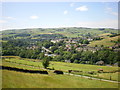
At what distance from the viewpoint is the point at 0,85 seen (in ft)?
61.9

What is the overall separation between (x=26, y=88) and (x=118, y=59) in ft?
149

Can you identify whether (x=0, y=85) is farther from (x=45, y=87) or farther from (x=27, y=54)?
(x=27, y=54)

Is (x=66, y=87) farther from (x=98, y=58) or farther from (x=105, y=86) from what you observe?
(x=98, y=58)

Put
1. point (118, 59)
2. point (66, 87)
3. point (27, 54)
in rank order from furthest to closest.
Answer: point (27, 54) → point (118, 59) → point (66, 87)

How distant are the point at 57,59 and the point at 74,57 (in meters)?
7.65

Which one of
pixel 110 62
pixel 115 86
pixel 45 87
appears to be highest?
pixel 45 87

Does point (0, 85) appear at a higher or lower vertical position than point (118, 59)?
higher

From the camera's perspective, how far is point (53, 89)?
18438 mm

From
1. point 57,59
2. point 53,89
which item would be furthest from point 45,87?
point 57,59

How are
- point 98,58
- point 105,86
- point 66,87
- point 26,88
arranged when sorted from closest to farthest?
1. point 26,88
2. point 66,87
3. point 105,86
4. point 98,58

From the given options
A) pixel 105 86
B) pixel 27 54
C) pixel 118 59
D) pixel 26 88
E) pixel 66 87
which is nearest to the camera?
pixel 26 88

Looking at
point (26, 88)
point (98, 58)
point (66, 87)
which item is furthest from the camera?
point (98, 58)

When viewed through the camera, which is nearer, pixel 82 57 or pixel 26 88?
pixel 26 88

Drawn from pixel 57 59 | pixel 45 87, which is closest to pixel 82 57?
pixel 57 59
